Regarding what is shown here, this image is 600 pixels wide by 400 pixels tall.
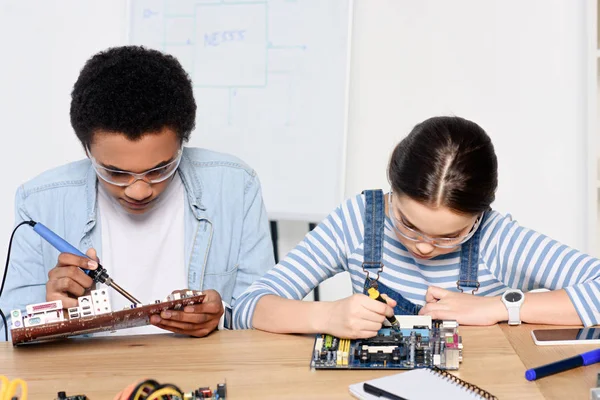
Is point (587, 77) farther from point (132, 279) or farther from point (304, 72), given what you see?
point (132, 279)

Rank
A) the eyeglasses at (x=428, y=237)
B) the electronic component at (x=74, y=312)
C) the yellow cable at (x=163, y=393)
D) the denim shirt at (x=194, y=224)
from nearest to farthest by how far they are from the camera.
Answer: the yellow cable at (x=163, y=393)
the electronic component at (x=74, y=312)
the eyeglasses at (x=428, y=237)
the denim shirt at (x=194, y=224)

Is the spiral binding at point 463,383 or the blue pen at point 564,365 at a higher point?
the blue pen at point 564,365

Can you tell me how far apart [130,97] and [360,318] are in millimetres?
699

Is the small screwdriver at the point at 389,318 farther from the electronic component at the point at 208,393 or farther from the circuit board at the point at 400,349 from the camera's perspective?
the electronic component at the point at 208,393

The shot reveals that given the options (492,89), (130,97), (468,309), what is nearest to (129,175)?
(130,97)

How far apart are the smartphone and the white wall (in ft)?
4.84

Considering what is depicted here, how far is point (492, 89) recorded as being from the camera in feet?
9.25

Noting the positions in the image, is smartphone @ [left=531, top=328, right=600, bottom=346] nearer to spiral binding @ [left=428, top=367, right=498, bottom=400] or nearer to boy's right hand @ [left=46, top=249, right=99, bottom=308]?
spiral binding @ [left=428, top=367, right=498, bottom=400]

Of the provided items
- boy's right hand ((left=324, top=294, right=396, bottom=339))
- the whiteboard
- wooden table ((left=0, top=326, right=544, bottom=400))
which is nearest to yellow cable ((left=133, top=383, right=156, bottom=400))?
wooden table ((left=0, top=326, right=544, bottom=400))

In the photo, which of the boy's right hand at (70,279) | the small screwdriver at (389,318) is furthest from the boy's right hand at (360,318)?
the boy's right hand at (70,279)

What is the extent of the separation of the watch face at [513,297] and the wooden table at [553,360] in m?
0.05

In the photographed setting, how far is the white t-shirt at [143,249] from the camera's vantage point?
1846mm

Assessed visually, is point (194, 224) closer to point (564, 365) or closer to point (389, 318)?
point (389, 318)

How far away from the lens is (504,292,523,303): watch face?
1.41 metres
